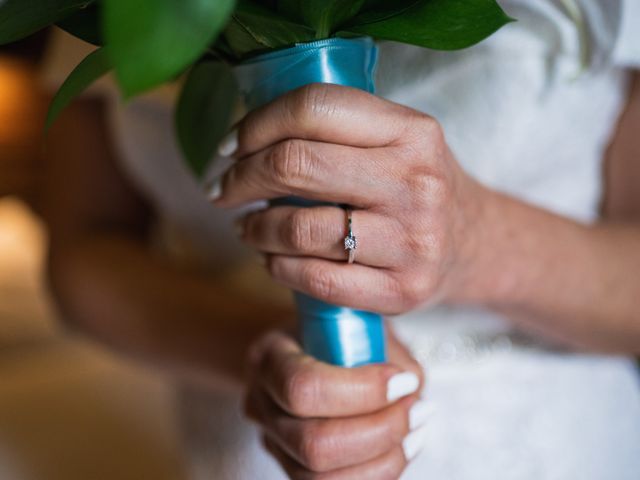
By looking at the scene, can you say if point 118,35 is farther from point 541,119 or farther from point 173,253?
point 173,253

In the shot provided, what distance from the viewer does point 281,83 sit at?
40 centimetres

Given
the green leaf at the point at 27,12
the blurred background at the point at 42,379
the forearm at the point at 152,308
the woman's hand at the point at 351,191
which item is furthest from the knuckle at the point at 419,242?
the blurred background at the point at 42,379

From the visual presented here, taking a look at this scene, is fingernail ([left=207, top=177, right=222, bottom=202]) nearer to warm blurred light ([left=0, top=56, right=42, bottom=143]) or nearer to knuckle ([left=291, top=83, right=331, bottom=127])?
knuckle ([left=291, top=83, right=331, bottom=127])

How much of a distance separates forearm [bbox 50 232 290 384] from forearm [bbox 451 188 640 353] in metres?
0.25

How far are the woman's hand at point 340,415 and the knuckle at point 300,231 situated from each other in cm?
9

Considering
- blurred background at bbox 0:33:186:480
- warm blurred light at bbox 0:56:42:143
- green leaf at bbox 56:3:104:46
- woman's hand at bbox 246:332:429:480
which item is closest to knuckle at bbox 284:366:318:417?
woman's hand at bbox 246:332:429:480

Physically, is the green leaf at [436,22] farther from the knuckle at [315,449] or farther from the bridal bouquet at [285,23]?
the knuckle at [315,449]

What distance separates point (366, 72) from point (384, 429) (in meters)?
0.22

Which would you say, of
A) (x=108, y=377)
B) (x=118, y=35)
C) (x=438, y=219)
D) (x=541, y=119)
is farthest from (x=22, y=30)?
(x=108, y=377)

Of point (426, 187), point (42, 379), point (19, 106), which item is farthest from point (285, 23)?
point (19, 106)

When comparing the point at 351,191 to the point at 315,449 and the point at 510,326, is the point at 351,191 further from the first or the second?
the point at 510,326

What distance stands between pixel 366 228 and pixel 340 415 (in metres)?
0.13

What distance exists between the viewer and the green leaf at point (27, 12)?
34cm

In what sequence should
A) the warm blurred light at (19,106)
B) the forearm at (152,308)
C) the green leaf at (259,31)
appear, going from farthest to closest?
the warm blurred light at (19,106) < the forearm at (152,308) < the green leaf at (259,31)
